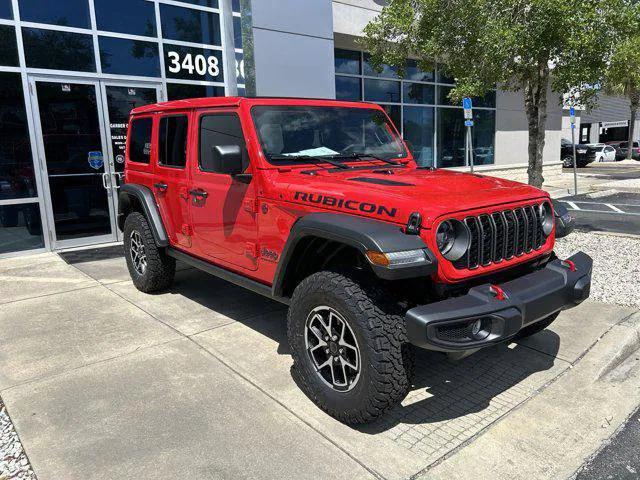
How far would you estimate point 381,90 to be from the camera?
13.7m

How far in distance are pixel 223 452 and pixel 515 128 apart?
58.2ft

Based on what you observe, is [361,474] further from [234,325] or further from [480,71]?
[480,71]

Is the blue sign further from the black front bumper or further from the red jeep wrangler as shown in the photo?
the black front bumper

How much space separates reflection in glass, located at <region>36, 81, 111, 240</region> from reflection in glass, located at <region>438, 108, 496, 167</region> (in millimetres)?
10395

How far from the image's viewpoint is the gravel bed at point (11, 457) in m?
2.56

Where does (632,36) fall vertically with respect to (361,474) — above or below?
above

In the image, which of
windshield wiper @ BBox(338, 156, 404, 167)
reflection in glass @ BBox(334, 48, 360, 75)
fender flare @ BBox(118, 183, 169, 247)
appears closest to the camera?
windshield wiper @ BBox(338, 156, 404, 167)

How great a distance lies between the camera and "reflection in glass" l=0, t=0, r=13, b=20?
7113mm

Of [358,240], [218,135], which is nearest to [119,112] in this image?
[218,135]

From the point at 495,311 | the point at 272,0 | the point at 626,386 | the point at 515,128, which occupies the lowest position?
the point at 626,386

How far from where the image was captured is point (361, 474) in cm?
254

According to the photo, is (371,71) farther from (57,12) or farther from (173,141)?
(173,141)

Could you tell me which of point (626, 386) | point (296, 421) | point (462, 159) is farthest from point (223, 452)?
point (462, 159)

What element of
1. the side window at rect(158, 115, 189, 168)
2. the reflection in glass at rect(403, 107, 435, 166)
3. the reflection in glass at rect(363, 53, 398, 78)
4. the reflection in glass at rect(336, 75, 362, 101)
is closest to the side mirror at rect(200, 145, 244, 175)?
the side window at rect(158, 115, 189, 168)
